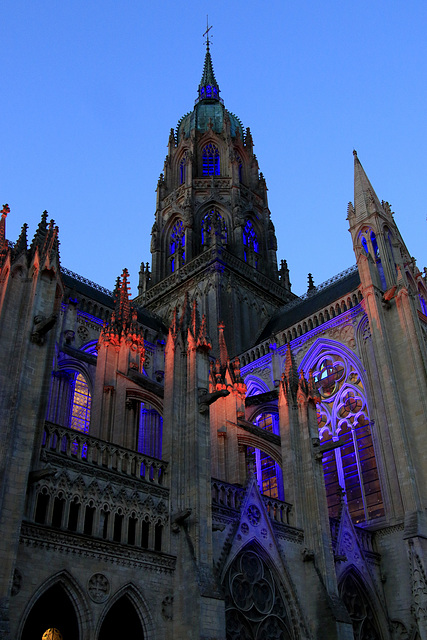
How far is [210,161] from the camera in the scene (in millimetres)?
47469

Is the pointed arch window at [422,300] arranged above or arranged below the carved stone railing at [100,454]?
above

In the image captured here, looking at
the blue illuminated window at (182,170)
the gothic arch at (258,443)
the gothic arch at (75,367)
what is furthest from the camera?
the blue illuminated window at (182,170)

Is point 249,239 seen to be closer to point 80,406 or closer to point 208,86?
point 208,86

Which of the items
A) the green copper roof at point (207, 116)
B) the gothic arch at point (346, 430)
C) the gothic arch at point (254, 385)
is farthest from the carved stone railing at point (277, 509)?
the green copper roof at point (207, 116)

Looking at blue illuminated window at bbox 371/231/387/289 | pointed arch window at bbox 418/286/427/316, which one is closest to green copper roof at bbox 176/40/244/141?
blue illuminated window at bbox 371/231/387/289

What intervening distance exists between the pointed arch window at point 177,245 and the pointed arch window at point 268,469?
1491 centimetres

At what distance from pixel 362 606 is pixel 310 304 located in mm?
18448

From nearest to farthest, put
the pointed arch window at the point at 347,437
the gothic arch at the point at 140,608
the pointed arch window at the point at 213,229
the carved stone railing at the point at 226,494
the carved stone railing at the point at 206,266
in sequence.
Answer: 1. the gothic arch at the point at 140,608
2. the carved stone railing at the point at 226,494
3. the pointed arch window at the point at 347,437
4. the carved stone railing at the point at 206,266
5. the pointed arch window at the point at 213,229

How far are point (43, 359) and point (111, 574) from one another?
200 inches

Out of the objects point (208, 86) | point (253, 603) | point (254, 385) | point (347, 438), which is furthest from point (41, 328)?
point (208, 86)

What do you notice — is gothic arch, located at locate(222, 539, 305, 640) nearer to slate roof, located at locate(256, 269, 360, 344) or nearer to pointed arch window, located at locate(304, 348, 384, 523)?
pointed arch window, located at locate(304, 348, 384, 523)

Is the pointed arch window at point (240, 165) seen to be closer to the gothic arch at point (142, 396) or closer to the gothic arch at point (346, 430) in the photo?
the gothic arch at point (346, 430)

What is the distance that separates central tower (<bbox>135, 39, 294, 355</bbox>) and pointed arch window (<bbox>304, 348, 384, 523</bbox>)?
8.29m

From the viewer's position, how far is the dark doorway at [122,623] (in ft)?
47.7
